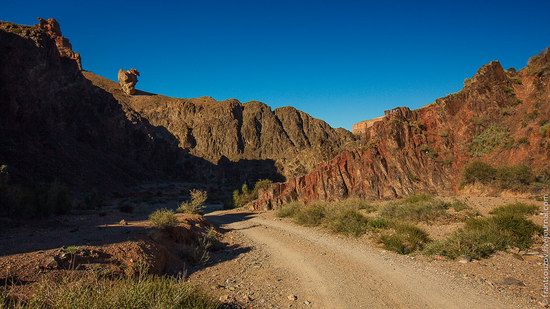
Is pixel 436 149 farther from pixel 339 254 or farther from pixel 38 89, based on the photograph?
pixel 38 89

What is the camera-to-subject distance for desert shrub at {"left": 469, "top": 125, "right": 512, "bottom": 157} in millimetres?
21003

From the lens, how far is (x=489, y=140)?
853 inches

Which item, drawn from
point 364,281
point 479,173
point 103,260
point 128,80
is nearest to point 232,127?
point 128,80

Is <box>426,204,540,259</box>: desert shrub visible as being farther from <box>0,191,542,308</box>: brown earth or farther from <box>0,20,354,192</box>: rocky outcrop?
<box>0,20,354,192</box>: rocky outcrop

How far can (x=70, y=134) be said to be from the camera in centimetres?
5431

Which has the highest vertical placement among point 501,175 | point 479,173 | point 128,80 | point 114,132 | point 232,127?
point 128,80

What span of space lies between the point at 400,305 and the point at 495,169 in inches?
632

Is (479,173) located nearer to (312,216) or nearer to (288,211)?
(312,216)

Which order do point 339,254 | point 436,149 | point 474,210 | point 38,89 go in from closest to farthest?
point 339,254
point 474,210
point 436,149
point 38,89

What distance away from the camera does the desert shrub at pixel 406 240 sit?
10.8 m

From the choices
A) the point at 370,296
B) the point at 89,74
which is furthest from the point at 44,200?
the point at 89,74

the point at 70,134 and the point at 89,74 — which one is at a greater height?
the point at 89,74

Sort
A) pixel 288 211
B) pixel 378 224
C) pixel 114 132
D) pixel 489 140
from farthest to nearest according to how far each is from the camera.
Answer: pixel 114 132 < pixel 288 211 < pixel 489 140 < pixel 378 224

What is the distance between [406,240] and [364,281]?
13.0ft
